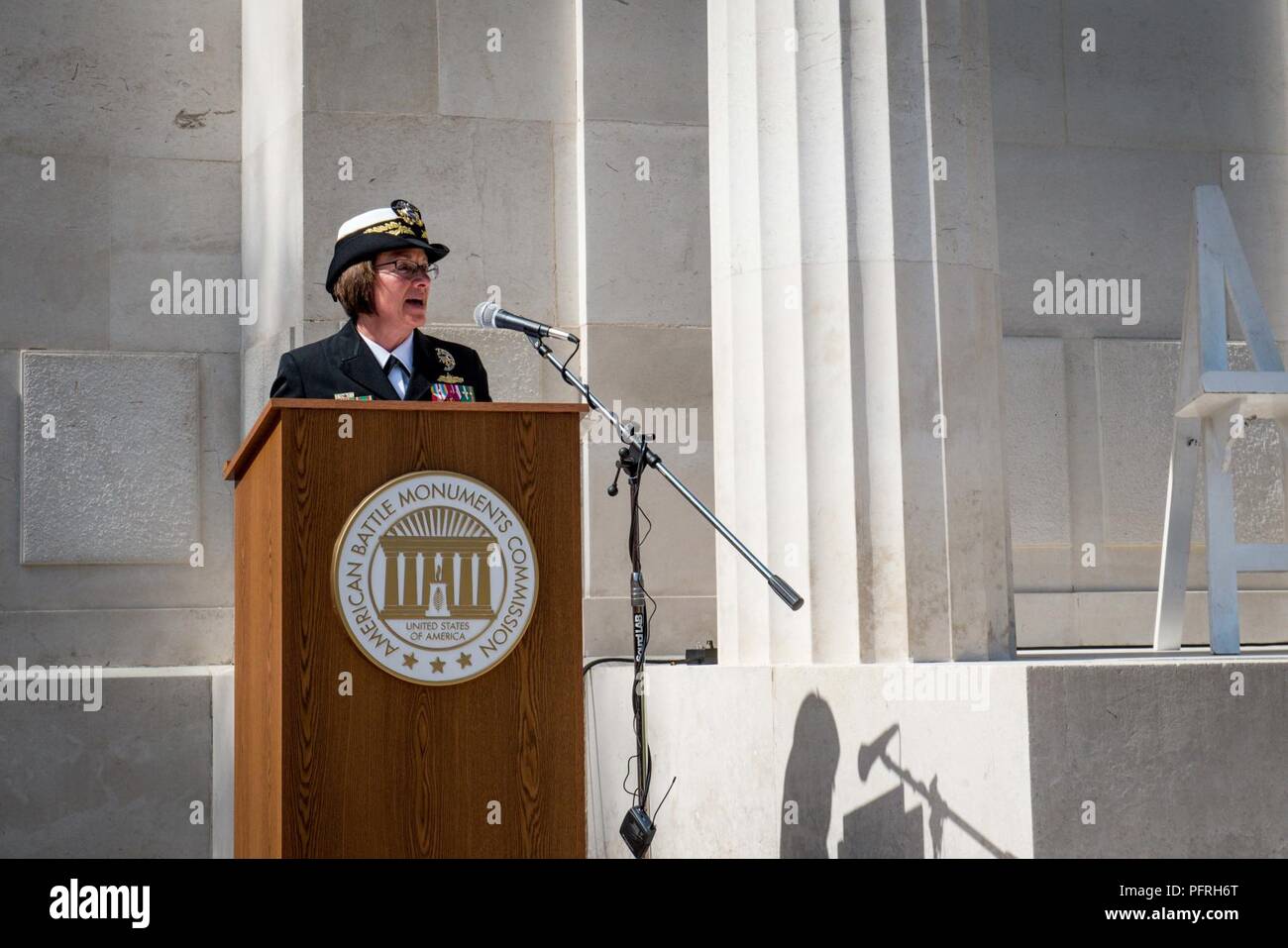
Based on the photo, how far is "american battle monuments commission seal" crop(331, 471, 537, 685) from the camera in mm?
3982

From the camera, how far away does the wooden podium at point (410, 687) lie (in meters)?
3.94

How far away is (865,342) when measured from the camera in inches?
228

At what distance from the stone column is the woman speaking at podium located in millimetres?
1160

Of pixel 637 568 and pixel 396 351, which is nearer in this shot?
pixel 396 351

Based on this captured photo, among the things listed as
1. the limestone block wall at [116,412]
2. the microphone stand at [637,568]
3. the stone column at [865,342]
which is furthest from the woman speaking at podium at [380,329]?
the limestone block wall at [116,412]

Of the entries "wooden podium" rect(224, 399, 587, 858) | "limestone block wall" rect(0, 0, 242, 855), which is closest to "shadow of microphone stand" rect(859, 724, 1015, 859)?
"wooden podium" rect(224, 399, 587, 858)

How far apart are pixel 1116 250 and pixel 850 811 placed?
15.1 feet

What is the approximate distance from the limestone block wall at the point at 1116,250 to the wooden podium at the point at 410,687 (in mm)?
4690

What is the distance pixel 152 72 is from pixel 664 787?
14.7 ft

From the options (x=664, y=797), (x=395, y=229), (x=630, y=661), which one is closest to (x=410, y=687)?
(x=395, y=229)

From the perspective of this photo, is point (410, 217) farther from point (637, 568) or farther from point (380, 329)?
point (637, 568)

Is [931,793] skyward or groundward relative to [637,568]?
groundward

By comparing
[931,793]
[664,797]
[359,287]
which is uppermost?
[359,287]
